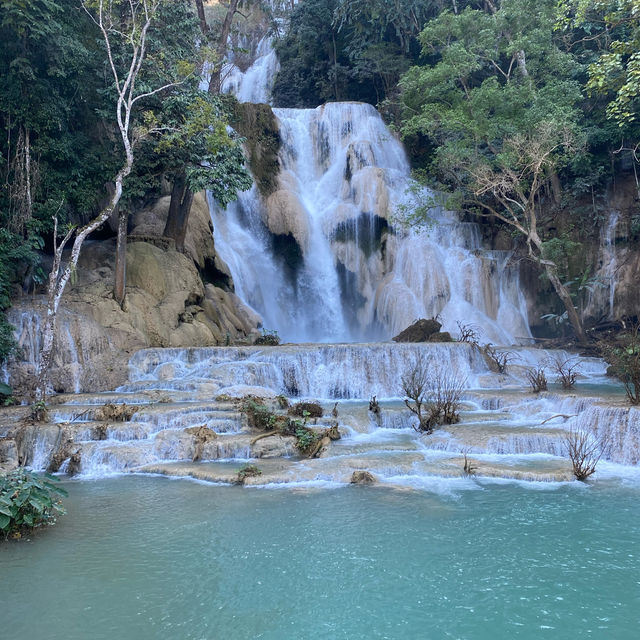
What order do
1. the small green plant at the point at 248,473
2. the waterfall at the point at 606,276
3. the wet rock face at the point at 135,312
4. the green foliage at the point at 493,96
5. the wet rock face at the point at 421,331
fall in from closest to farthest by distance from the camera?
the small green plant at the point at 248,473 < the wet rock face at the point at 135,312 < the wet rock face at the point at 421,331 < the green foliage at the point at 493,96 < the waterfall at the point at 606,276

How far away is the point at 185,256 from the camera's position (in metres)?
18.0

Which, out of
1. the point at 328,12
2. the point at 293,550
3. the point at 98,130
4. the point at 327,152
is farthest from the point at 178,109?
the point at 328,12

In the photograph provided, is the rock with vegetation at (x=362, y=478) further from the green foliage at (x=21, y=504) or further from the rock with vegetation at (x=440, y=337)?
the rock with vegetation at (x=440, y=337)

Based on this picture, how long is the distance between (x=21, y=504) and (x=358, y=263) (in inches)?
675

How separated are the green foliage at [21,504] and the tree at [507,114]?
46.6 feet

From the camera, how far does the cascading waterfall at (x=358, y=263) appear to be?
2083cm

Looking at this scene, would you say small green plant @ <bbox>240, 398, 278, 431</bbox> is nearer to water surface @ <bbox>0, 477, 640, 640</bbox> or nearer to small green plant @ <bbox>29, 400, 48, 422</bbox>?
water surface @ <bbox>0, 477, 640, 640</bbox>

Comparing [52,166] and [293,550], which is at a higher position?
[52,166]

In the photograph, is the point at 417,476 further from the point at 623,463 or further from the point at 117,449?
the point at 117,449

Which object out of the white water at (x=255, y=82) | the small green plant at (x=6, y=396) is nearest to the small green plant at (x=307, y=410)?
the small green plant at (x=6, y=396)

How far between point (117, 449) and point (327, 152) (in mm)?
18534

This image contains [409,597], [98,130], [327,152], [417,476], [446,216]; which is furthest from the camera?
[327,152]

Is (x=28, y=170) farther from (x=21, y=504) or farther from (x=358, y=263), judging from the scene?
(x=358, y=263)

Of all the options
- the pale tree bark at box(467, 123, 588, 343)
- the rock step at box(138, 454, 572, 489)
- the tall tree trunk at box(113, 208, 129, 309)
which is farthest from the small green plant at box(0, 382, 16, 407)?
the pale tree bark at box(467, 123, 588, 343)
